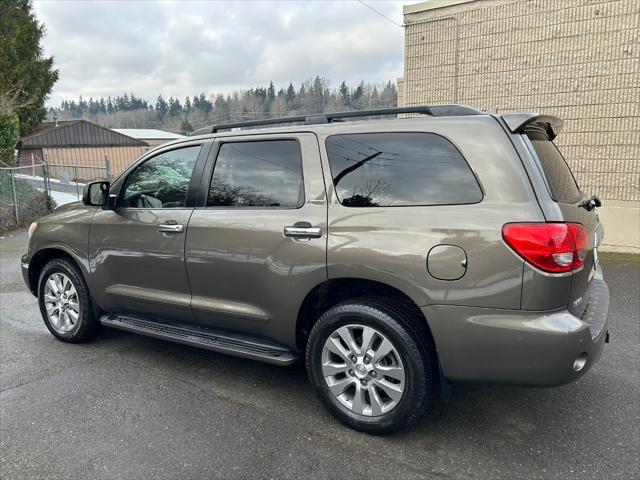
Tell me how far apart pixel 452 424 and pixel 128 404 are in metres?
2.13

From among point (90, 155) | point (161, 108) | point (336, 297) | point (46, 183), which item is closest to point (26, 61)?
point (90, 155)

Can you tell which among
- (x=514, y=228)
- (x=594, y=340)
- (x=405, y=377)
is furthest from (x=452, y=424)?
(x=514, y=228)

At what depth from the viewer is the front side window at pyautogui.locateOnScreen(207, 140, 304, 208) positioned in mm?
3254

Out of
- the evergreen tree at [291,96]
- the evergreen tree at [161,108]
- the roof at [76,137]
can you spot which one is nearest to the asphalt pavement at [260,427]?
the roof at [76,137]

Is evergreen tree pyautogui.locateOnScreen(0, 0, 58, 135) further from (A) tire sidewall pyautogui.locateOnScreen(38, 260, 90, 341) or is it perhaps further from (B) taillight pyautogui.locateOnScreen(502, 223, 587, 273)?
(B) taillight pyautogui.locateOnScreen(502, 223, 587, 273)

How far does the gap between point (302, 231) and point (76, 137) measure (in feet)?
158

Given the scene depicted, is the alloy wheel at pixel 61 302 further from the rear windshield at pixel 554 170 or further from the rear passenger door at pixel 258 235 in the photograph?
the rear windshield at pixel 554 170

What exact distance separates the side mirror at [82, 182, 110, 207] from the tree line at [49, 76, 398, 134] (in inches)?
1351

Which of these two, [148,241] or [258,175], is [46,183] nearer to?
[148,241]

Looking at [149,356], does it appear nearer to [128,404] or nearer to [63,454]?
[128,404]

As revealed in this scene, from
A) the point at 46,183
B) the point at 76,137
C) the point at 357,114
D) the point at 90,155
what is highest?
the point at 76,137

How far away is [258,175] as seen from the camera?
3.43m

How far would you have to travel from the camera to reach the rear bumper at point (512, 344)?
247cm

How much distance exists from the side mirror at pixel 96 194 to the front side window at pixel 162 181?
0.17 meters
